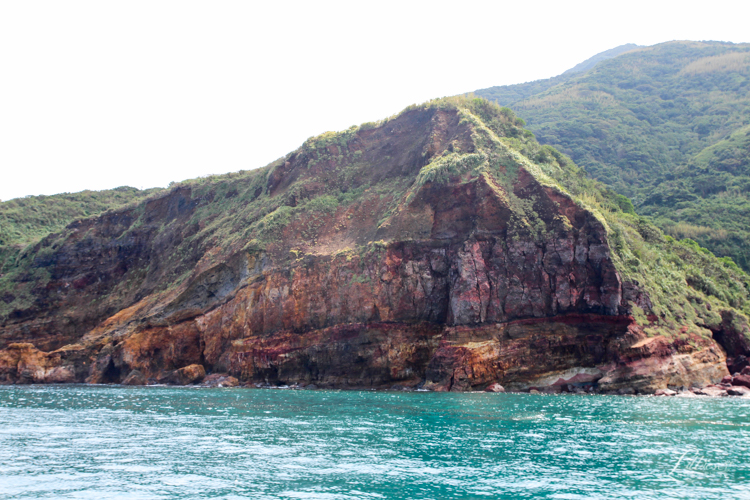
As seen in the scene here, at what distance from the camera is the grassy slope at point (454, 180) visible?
47062 millimetres

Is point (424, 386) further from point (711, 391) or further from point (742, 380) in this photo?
point (742, 380)

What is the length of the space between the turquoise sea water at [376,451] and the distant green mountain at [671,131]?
64663 millimetres

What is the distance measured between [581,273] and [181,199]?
55354mm

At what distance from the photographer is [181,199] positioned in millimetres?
78188

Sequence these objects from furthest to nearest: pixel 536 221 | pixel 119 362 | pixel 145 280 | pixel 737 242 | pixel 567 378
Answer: pixel 737 242 → pixel 145 280 → pixel 119 362 → pixel 536 221 → pixel 567 378

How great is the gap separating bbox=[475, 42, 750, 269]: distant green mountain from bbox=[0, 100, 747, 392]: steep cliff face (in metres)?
35.8

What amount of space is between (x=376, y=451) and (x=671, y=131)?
475 feet

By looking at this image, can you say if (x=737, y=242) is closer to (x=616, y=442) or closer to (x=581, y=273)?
(x=581, y=273)

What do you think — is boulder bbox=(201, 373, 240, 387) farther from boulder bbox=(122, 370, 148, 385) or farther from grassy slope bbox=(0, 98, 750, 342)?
grassy slope bbox=(0, 98, 750, 342)

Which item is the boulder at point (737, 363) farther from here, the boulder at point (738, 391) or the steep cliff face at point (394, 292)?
the boulder at point (738, 391)

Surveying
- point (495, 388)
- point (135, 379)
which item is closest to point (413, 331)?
point (495, 388)

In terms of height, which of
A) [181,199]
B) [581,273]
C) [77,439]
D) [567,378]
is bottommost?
[567,378]

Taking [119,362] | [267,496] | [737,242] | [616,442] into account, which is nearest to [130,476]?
[267,496]

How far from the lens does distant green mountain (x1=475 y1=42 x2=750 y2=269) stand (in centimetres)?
8562
